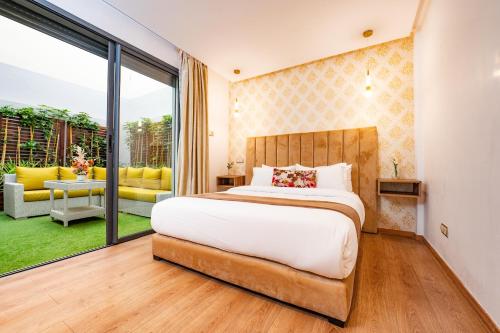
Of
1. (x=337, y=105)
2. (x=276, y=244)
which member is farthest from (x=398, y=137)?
(x=276, y=244)

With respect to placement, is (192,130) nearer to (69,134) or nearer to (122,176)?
(122,176)

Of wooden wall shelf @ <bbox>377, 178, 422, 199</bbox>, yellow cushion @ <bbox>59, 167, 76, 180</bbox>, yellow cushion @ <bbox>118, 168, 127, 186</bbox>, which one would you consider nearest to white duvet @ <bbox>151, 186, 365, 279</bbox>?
yellow cushion @ <bbox>118, 168, 127, 186</bbox>

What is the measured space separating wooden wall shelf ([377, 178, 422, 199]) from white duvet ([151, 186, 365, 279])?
1702 millimetres

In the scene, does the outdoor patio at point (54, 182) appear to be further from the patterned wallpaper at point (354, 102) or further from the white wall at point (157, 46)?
the patterned wallpaper at point (354, 102)

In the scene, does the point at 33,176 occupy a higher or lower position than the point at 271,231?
higher

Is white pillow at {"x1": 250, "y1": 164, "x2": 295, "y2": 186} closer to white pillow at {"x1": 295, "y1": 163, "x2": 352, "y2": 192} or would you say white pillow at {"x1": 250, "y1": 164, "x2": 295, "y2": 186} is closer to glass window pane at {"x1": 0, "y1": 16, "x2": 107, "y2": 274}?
white pillow at {"x1": 295, "y1": 163, "x2": 352, "y2": 192}

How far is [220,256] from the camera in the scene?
60.7 inches

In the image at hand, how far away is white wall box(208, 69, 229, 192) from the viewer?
149 inches

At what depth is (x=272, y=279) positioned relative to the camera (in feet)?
4.33

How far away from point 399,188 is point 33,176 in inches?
216

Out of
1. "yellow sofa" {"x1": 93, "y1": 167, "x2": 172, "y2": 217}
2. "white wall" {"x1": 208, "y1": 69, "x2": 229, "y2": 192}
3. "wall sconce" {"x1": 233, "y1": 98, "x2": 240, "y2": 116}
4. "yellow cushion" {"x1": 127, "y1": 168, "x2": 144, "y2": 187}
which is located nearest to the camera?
"yellow sofa" {"x1": 93, "y1": 167, "x2": 172, "y2": 217}

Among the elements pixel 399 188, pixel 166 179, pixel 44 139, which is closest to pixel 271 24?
pixel 166 179

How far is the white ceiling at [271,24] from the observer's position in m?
2.21

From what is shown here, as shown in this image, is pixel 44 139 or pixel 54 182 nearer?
pixel 54 182
